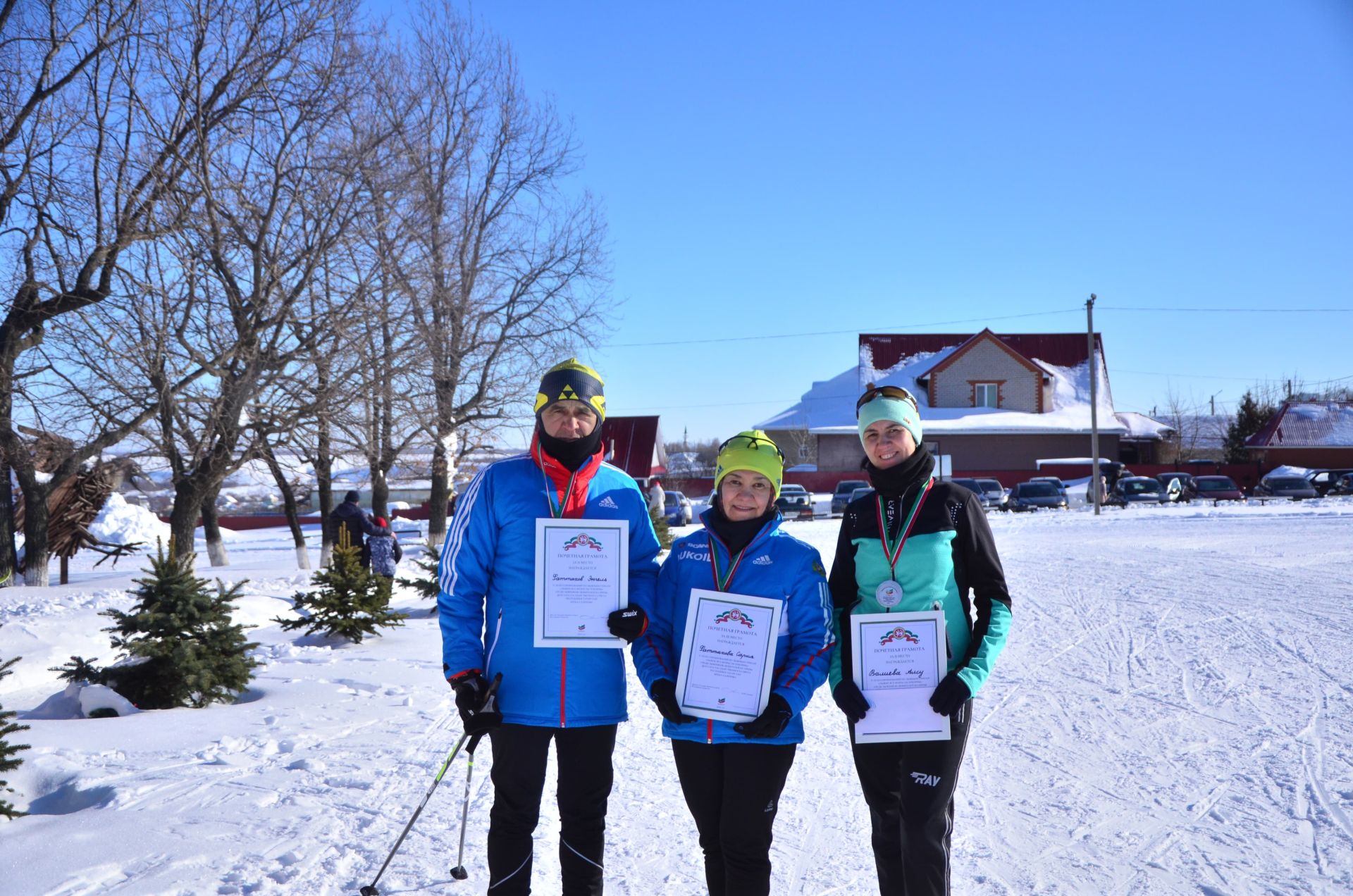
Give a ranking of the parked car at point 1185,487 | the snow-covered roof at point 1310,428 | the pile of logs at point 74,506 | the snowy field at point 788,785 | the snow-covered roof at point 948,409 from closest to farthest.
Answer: the snowy field at point 788,785 → the pile of logs at point 74,506 → the parked car at point 1185,487 → the snow-covered roof at point 948,409 → the snow-covered roof at point 1310,428

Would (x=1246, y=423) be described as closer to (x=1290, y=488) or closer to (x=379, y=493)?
(x=1290, y=488)

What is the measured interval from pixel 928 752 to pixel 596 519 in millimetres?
1516

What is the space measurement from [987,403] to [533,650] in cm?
5356

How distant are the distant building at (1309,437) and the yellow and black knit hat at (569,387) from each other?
186ft

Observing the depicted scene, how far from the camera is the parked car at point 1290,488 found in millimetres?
41438

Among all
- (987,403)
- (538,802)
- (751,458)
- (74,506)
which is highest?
(987,403)

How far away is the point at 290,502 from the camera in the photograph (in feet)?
78.5

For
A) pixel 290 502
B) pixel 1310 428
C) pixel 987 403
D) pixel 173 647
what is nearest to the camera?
pixel 173 647

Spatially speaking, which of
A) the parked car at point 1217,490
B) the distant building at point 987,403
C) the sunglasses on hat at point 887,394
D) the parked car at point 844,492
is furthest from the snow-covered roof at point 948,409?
the sunglasses on hat at point 887,394

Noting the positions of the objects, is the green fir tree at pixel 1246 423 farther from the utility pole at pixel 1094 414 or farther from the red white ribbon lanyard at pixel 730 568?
the red white ribbon lanyard at pixel 730 568

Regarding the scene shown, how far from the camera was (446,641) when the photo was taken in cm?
381

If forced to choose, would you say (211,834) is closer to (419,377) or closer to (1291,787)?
(1291,787)

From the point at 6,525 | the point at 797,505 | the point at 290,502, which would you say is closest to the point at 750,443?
the point at 6,525

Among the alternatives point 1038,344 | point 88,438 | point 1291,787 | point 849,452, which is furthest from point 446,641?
point 1038,344
